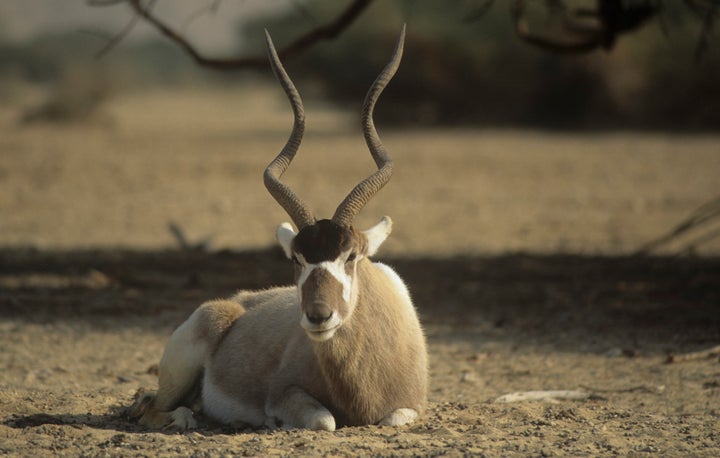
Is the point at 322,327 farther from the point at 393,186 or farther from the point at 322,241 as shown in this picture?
the point at 393,186

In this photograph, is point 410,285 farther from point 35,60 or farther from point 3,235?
point 35,60

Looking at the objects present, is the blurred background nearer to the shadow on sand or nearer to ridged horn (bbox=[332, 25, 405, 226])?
the shadow on sand

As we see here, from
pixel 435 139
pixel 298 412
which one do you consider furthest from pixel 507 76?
pixel 298 412

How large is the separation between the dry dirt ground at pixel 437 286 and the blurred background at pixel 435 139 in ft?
0.34

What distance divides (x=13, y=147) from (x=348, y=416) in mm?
17891

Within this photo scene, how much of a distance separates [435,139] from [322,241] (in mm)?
21111

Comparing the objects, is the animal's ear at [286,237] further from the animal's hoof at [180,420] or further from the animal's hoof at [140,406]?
the animal's hoof at [140,406]

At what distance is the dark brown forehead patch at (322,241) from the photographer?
5.33 metres

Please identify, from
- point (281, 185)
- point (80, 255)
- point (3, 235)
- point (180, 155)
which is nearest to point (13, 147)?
point (180, 155)

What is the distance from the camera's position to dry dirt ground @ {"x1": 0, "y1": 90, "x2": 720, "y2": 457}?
5608 millimetres

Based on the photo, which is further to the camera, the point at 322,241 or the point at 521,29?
the point at 521,29

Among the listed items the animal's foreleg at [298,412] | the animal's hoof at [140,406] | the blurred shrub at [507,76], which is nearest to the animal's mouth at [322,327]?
the animal's foreleg at [298,412]

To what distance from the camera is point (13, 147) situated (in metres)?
21.8

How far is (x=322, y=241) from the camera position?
535cm
